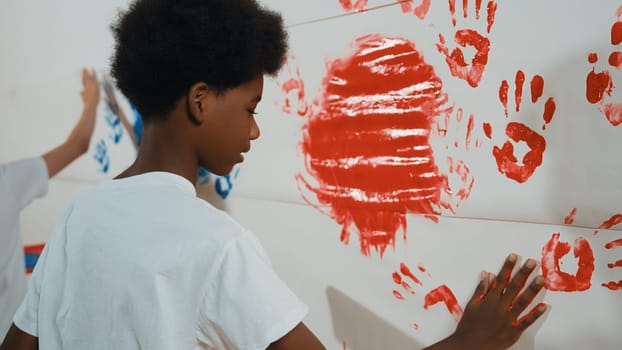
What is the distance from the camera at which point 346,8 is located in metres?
0.88

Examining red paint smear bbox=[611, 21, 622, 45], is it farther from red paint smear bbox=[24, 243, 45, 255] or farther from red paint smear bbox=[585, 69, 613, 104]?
red paint smear bbox=[24, 243, 45, 255]

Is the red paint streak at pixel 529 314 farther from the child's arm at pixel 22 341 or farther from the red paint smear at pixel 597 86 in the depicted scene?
the child's arm at pixel 22 341

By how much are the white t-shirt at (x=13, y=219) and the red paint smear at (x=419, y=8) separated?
929 millimetres

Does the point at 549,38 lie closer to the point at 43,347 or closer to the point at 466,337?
the point at 466,337

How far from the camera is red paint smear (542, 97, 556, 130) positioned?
0.67 m

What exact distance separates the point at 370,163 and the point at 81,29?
32.9 inches

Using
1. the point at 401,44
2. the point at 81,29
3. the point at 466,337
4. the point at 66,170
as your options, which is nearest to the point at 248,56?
the point at 401,44

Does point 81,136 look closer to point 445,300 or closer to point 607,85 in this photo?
point 445,300

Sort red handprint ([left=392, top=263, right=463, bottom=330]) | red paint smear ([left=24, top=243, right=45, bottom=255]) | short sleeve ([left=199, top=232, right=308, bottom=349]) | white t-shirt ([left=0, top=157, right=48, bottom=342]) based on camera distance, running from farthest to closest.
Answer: red paint smear ([left=24, top=243, right=45, bottom=255]) → white t-shirt ([left=0, top=157, right=48, bottom=342]) → red handprint ([left=392, top=263, right=463, bottom=330]) → short sleeve ([left=199, top=232, right=308, bottom=349])

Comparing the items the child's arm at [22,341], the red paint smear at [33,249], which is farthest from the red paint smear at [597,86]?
the red paint smear at [33,249]

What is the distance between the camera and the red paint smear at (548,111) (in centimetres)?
67

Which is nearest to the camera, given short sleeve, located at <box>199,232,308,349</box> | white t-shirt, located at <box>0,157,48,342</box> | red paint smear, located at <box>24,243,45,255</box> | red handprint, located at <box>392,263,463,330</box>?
short sleeve, located at <box>199,232,308,349</box>

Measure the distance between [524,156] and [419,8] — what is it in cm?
23

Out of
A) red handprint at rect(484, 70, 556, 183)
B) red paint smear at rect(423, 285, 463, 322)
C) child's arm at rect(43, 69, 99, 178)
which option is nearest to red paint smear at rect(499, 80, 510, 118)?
red handprint at rect(484, 70, 556, 183)
